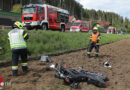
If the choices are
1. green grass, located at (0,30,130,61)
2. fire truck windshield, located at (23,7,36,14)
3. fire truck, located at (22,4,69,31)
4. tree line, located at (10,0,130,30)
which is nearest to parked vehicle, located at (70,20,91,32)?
fire truck, located at (22,4,69,31)

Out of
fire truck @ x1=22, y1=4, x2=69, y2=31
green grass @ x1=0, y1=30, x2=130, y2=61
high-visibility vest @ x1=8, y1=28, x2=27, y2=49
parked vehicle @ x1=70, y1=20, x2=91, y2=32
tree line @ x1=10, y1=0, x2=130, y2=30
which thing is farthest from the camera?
tree line @ x1=10, y1=0, x2=130, y2=30

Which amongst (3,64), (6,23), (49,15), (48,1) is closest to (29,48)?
(3,64)

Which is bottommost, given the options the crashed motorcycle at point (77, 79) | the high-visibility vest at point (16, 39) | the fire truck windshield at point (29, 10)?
the crashed motorcycle at point (77, 79)

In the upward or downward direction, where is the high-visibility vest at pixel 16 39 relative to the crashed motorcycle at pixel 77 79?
upward

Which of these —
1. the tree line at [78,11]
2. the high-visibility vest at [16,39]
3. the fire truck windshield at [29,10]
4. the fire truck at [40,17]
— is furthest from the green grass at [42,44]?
the tree line at [78,11]

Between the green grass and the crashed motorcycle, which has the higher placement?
the green grass

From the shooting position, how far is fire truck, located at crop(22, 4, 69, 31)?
1469 cm

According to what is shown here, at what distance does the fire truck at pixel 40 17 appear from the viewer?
578 inches

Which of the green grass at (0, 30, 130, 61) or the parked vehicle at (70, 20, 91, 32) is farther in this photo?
the parked vehicle at (70, 20, 91, 32)

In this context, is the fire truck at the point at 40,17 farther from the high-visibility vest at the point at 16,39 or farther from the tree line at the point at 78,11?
the tree line at the point at 78,11

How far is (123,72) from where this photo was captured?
5.71 m

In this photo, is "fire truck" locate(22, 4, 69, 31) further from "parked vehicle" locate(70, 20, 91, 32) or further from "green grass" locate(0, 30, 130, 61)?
"parked vehicle" locate(70, 20, 91, 32)

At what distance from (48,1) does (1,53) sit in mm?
53810

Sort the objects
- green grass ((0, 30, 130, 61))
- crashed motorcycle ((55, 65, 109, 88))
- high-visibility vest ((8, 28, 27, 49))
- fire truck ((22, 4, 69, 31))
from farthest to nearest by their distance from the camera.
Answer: fire truck ((22, 4, 69, 31))
green grass ((0, 30, 130, 61))
high-visibility vest ((8, 28, 27, 49))
crashed motorcycle ((55, 65, 109, 88))
